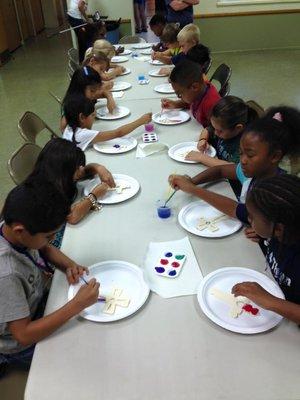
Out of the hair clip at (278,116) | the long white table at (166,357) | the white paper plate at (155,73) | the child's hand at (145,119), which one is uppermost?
the hair clip at (278,116)

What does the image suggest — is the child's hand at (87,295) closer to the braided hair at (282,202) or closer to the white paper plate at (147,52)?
the braided hair at (282,202)

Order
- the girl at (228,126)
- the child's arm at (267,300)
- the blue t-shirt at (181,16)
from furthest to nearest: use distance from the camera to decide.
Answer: the blue t-shirt at (181,16)
the girl at (228,126)
the child's arm at (267,300)

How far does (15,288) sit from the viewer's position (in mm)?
1015

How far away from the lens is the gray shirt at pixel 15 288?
1.00 metres

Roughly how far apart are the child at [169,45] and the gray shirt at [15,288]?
302 cm

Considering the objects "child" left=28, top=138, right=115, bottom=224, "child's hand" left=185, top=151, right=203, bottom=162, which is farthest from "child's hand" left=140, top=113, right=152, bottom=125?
"child" left=28, top=138, right=115, bottom=224

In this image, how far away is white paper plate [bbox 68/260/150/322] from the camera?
40.8 inches

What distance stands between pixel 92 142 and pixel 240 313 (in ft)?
4.57

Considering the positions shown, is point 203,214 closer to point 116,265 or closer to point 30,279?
point 116,265

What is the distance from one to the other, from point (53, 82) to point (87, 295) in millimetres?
5029

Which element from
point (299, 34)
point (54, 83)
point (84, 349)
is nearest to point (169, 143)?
point (84, 349)

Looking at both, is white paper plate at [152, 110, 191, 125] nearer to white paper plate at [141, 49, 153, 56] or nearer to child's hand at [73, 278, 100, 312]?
child's hand at [73, 278, 100, 312]

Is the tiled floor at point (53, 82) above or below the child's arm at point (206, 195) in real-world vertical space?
below

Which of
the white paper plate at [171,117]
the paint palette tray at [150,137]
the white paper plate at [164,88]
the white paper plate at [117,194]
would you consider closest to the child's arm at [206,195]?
the white paper plate at [117,194]
